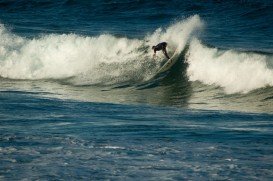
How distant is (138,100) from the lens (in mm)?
15961

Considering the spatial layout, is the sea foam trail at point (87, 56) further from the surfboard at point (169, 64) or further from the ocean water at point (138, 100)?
the surfboard at point (169, 64)

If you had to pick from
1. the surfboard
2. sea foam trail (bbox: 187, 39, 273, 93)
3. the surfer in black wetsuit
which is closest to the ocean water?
sea foam trail (bbox: 187, 39, 273, 93)

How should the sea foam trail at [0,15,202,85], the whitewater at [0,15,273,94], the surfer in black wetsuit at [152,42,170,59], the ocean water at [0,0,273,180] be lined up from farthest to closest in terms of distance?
the sea foam trail at [0,15,202,85] → the surfer in black wetsuit at [152,42,170,59] → the whitewater at [0,15,273,94] → the ocean water at [0,0,273,180]

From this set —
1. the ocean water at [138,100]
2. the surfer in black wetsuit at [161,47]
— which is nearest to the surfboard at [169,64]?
the ocean water at [138,100]

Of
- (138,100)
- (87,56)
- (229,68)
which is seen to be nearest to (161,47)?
(229,68)

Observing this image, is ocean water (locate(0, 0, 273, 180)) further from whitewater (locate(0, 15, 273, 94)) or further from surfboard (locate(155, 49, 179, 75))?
surfboard (locate(155, 49, 179, 75))

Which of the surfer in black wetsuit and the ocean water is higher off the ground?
the surfer in black wetsuit

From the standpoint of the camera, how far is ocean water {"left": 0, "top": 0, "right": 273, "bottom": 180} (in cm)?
839

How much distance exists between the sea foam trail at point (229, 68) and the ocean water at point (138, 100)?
4 centimetres

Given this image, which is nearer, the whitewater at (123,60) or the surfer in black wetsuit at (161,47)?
the whitewater at (123,60)

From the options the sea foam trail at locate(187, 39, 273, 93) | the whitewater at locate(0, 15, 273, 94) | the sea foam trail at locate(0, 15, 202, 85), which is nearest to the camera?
the sea foam trail at locate(187, 39, 273, 93)

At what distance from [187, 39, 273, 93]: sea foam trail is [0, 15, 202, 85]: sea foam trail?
1.19 m

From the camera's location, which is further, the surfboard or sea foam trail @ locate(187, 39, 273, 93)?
the surfboard

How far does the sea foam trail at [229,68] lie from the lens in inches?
654
